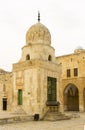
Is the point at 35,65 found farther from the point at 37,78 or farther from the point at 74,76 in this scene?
the point at 74,76

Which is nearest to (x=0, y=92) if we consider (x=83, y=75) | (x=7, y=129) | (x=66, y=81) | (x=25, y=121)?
(x=66, y=81)

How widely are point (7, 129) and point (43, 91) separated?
6.65 m

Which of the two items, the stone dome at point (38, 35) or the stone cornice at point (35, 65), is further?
the stone dome at point (38, 35)

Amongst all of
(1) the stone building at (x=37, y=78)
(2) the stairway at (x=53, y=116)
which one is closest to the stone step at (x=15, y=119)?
(1) the stone building at (x=37, y=78)

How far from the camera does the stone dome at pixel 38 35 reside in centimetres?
2120

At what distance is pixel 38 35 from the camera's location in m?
21.3

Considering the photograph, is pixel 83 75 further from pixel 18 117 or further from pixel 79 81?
pixel 18 117

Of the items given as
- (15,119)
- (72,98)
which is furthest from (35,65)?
(72,98)

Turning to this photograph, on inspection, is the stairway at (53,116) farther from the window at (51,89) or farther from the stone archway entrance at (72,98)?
the stone archway entrance at (72,98)

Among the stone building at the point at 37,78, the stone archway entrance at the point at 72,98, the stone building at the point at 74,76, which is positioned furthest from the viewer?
the stone archway entrance at the point at 72,98

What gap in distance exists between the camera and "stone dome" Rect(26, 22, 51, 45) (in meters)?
21.2

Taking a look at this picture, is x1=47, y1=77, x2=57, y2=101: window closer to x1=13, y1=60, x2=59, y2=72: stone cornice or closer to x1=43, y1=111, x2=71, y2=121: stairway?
x1=13, y1=60, x2=59, y2=72: stone cornice

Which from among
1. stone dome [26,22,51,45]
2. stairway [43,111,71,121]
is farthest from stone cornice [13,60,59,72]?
stairway [43,111,71,121]

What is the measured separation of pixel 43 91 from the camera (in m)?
19.1
